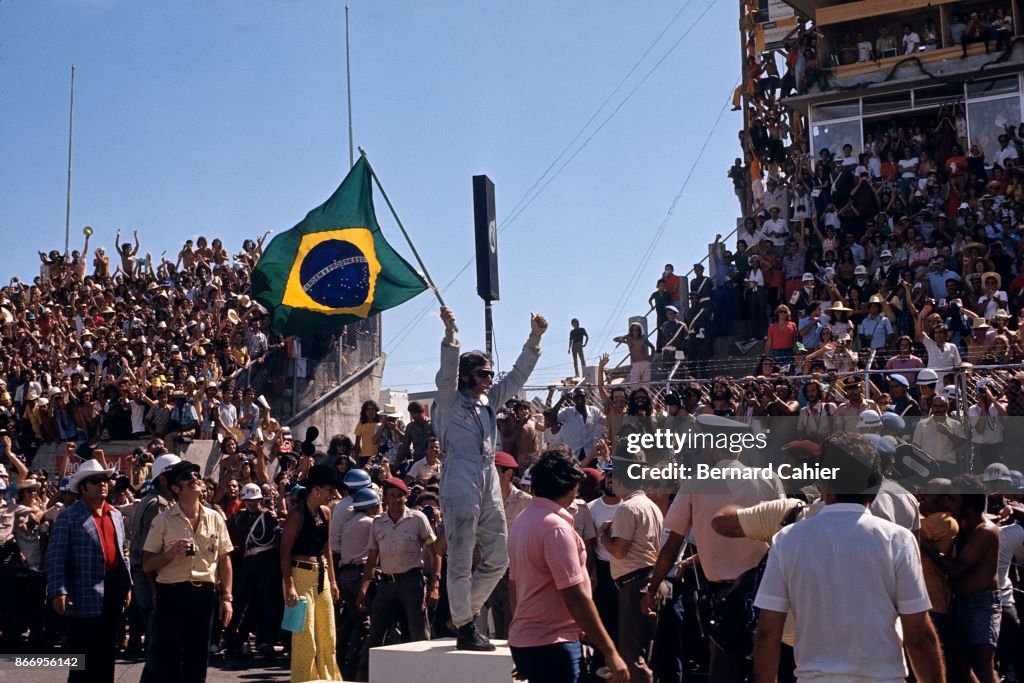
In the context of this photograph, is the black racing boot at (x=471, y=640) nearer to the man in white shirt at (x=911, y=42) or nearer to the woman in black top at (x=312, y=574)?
the woman in black top at (x=312, y=574)

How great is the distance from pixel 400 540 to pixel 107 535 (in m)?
2.47

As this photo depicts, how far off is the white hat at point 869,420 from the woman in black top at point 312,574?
515 centimetres

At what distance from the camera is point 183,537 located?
8.74 metres

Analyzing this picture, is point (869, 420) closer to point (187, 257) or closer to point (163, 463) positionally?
point (163, 463)

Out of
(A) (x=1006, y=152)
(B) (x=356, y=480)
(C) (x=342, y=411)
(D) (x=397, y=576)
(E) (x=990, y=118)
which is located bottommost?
(D) (x=397, y=576)

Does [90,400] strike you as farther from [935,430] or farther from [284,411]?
[935,430]

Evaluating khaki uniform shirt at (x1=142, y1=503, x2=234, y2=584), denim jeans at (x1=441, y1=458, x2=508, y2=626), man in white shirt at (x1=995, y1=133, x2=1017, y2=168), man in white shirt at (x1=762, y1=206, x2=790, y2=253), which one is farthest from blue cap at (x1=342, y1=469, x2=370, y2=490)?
man in white shirt at (x1=995, y1=133, x2=1017, y2=168)

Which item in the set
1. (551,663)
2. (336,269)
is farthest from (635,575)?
(336,269)

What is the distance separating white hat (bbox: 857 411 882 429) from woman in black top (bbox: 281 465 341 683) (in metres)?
5.15

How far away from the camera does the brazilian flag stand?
11.1 metres

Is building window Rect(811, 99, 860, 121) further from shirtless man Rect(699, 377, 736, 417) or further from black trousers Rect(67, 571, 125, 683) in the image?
black trousers Rect(67, 571, 125, 683)

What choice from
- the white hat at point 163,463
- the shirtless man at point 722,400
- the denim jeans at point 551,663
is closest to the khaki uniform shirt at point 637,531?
the denim jeans at point 551,663

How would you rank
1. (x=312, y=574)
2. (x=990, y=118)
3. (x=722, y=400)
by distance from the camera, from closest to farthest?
(x=312, y=574) < (x=722, y=400) < (x=990, y=118)
